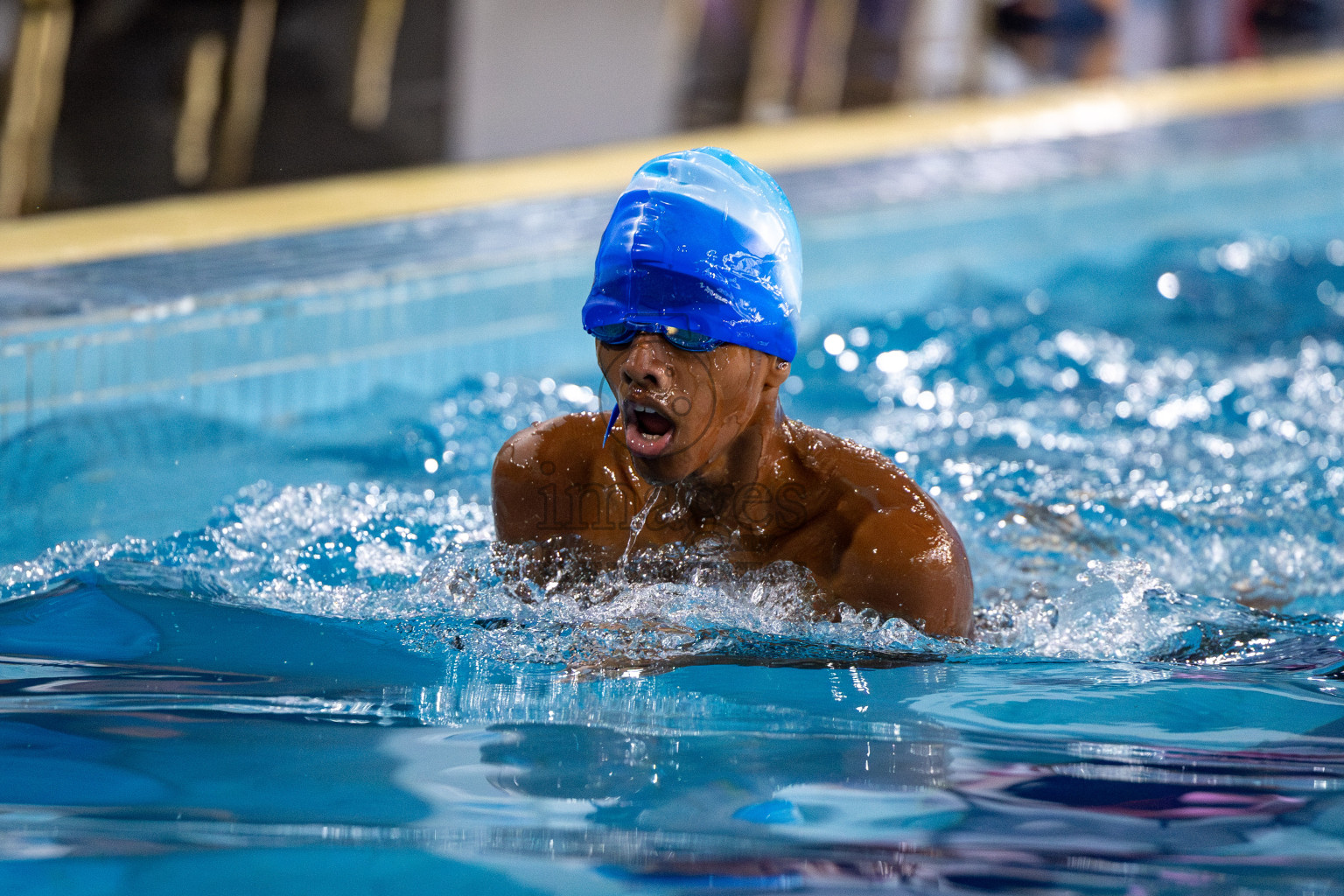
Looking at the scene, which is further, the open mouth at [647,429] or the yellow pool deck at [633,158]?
the yellow pool deck at [633,158]

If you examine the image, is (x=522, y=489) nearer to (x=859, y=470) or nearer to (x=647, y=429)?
(x=647, y=429)

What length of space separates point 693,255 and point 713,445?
0.95ft

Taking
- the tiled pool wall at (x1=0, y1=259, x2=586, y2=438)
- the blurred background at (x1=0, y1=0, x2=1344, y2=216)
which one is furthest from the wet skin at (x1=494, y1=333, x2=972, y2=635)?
the blurred background at (x1=0, y1=0, x2=1344, y2=216)

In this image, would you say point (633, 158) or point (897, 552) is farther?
point (633, 158)

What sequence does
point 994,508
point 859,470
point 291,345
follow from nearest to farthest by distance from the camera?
point 859,470, point 994,508, point 291,345

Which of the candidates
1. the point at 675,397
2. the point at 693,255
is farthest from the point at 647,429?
the point at 693,255

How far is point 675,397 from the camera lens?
2.13 m

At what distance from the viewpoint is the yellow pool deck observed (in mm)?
4793

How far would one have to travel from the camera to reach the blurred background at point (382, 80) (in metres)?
7.18

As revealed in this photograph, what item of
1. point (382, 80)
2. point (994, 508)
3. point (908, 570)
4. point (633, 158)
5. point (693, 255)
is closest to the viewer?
point (693, 255)

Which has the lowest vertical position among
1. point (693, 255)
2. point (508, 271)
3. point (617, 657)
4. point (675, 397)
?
point (617, 657)

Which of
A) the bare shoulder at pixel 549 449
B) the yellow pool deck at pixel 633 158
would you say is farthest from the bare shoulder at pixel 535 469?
the yellow pool deck at pixel 633 158

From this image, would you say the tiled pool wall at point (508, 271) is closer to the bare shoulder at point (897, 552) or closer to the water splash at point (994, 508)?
the water splash at point (994, 508)

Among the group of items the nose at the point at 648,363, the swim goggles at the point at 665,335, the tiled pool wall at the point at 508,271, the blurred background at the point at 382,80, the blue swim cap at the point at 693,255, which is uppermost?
the blurred background at the point at 382,80
